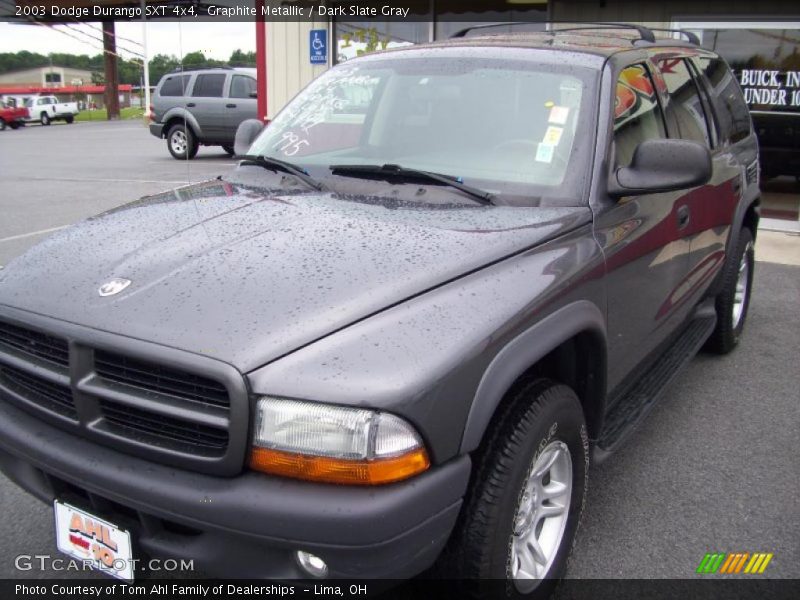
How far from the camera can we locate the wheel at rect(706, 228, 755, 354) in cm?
453

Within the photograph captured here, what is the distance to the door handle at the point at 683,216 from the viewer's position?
340cm

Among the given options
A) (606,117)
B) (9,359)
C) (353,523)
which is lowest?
(353,523)

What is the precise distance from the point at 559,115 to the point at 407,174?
0.63 metres

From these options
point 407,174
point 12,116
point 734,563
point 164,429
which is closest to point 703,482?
point 734,563

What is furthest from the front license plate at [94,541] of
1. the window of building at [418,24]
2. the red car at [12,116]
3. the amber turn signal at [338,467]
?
the red car at [12,116]

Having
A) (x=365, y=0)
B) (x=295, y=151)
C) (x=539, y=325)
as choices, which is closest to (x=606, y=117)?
(x=539, y=325)

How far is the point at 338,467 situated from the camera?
1.80 meters

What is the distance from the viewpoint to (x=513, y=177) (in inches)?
112

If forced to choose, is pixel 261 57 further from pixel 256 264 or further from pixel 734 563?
pixel 734 563

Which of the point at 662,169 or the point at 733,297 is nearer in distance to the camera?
the point at 662,169

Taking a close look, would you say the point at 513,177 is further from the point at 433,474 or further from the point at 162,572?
the point at 162,572

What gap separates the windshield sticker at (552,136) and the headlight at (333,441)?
1.51 m

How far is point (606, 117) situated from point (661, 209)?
0.54 metres

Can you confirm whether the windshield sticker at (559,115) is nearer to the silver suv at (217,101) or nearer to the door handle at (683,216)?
the door handle at (683,216)
